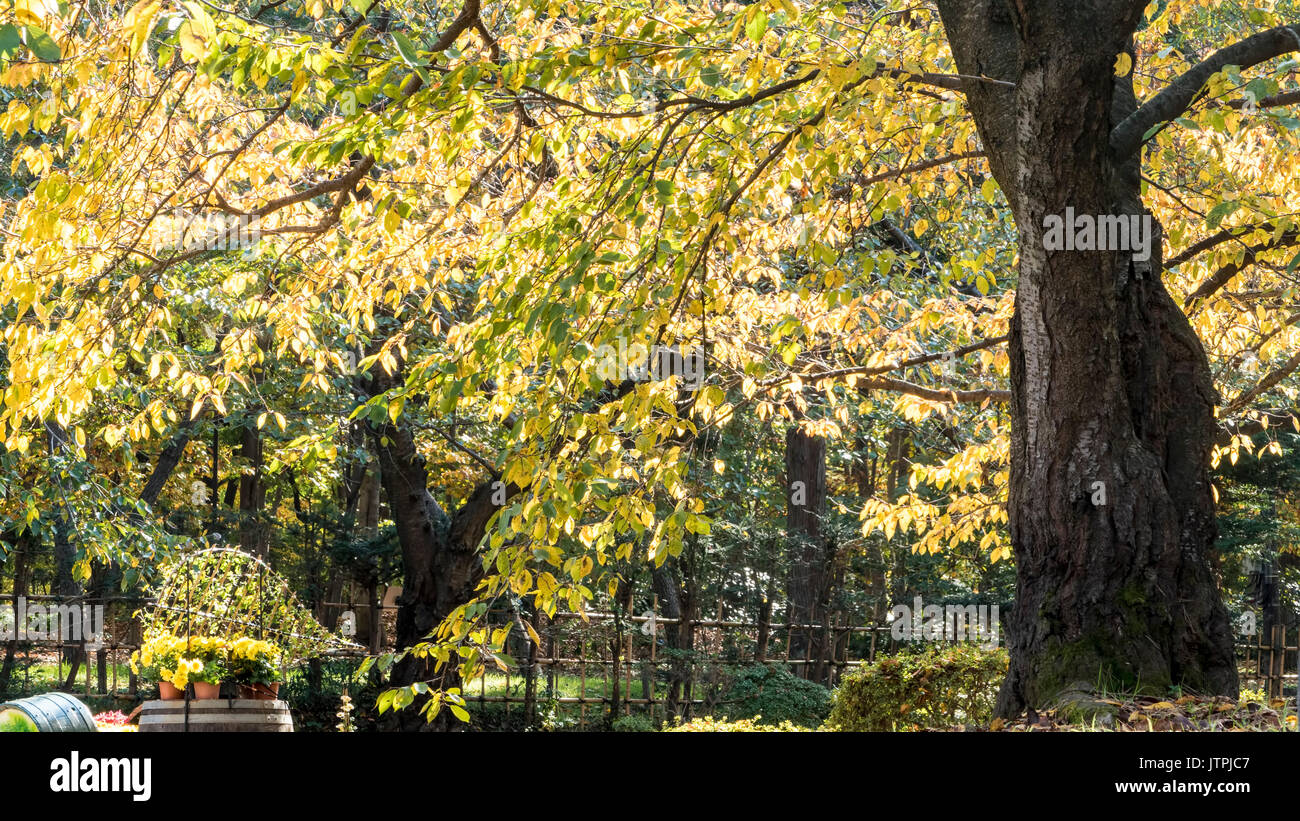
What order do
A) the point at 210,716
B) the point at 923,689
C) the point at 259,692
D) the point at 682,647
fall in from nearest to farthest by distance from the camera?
the point at 210,716, the point at 259,692, the point at 923,689, the point at 682,647

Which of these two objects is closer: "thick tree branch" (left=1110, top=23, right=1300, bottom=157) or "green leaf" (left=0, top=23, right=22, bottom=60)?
"green leaf" (left=0, top=23, right=22, bottom=60)

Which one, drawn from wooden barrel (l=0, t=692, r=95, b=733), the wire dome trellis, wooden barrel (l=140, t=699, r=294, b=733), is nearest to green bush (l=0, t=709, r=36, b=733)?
wooden barrel (l=0, t=692, r=95, b=733)

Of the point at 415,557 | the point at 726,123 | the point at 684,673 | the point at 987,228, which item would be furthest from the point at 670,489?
the point at 684,673

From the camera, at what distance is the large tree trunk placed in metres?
4.54

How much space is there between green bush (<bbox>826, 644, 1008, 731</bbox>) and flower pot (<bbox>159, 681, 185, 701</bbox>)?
496 centimetres

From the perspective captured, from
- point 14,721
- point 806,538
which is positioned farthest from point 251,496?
point 14,721

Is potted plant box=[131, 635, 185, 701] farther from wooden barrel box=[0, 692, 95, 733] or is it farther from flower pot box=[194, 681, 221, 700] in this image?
wooden barrel box=[0, 692, 95, 733]

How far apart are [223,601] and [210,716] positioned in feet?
6.49

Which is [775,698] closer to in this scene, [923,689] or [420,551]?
[420,551]

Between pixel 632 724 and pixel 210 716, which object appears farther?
pixel 632 724

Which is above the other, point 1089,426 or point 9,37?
point 9,37

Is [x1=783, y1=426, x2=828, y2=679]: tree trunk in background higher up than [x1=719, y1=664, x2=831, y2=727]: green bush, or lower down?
higher up

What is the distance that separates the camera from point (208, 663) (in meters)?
6.67
